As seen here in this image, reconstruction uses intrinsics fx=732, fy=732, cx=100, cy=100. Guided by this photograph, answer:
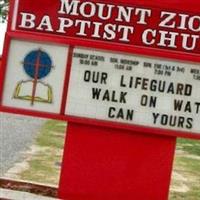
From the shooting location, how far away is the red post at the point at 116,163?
28.3 feet

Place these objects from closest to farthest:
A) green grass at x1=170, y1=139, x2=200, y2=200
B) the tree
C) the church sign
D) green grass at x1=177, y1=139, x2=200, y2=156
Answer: the church sign, green grass at x1=170, y1=139, x2=200, y2=200, green grass at x1=177, y1=139, x2=200, y2=156, the tree

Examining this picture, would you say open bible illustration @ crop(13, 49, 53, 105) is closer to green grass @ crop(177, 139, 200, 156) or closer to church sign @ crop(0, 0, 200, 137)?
church sign @ crop(0, 0, 200, 137)

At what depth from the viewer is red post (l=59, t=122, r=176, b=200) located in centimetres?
862

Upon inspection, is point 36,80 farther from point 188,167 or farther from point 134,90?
point 188,167

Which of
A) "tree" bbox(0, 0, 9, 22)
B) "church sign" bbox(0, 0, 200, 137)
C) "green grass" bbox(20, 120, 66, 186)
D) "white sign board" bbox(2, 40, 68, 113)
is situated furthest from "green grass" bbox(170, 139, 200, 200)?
"tree" bbox(0, 0, 9, 22)

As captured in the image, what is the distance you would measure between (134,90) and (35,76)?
3.83ft

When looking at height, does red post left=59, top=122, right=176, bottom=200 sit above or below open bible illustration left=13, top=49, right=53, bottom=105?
below

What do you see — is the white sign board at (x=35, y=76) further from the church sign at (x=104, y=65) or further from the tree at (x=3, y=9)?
the tree at (x=3, y=9)

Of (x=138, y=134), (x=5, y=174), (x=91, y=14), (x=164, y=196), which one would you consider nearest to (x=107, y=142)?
(x=138, y=134)

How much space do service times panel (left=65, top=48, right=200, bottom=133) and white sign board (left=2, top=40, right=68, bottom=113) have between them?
0.54ft

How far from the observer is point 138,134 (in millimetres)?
8641

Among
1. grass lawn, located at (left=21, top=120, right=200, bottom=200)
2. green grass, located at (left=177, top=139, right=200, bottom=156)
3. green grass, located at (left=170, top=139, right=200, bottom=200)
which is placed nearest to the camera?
green grass, located at (left=170, top=139, right=200, bottom=200)

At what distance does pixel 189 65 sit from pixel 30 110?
6.32 feet

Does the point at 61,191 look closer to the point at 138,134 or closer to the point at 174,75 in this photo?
the point at 138,134
